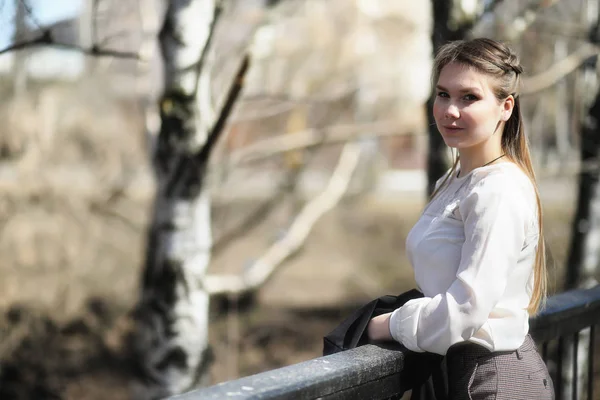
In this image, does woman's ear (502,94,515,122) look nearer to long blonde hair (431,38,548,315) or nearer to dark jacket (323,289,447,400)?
long blonde hair (431,38,548,315)

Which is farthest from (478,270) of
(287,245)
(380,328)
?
(287,245)

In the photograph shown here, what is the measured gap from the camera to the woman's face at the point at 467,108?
197 centimetres

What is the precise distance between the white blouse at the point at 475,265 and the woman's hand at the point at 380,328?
0.10 feet

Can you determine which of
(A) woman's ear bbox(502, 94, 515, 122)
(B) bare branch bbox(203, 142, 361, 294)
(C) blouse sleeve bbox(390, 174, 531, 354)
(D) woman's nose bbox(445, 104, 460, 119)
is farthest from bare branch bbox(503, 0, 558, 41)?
(C) blouse sleeve bbox(390, 174, 531, 354)

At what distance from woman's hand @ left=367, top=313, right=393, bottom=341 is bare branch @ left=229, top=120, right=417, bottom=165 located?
538 cm

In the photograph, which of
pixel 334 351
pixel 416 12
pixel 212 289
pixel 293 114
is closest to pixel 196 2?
pixel 212 289

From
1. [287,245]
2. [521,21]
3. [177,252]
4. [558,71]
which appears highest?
[521,21]

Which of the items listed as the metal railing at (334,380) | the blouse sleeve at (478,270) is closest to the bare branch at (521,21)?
the metal railing at (334,380)

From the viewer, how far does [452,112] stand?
1.97 m

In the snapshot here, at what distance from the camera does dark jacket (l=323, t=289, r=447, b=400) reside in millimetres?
1955

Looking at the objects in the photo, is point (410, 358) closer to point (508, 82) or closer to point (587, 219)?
point (508, 82)

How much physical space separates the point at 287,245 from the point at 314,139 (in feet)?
3.73

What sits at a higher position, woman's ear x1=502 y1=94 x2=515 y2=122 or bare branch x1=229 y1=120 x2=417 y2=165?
woman's ear x1=502 y1=94 x2=515 y2=122

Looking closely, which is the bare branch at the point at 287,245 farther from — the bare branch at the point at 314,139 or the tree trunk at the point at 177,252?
the tree trunk at the point at 177,252
